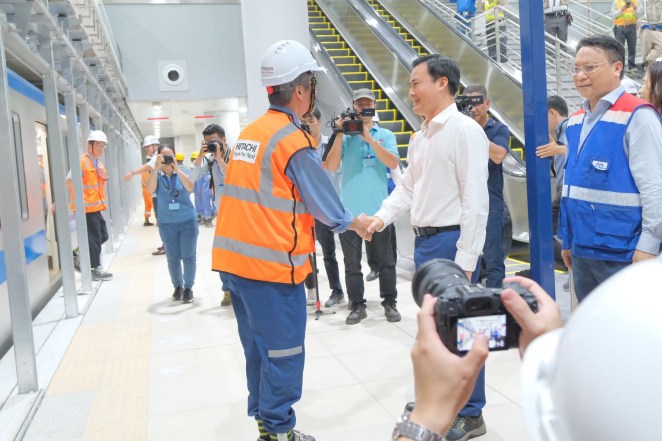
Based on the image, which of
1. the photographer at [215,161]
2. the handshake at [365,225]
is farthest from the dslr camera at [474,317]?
the photographer at [215,161]

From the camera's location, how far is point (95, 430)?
327cm

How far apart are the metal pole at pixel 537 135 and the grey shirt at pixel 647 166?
25.6 inches

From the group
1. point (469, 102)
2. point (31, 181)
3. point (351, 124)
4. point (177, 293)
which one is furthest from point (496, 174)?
point (31, 181)

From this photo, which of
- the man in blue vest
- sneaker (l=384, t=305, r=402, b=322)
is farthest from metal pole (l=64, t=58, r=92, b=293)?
the man in blue vest

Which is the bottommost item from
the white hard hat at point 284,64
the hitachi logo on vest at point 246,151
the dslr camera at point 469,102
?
the hitachi logo on vest at point 246,151

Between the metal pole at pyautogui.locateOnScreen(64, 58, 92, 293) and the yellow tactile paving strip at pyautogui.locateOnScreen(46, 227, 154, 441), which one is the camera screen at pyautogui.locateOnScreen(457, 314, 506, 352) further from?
the metal pole at pyautogui.locateOnScreen(64, 58, 92, 293)

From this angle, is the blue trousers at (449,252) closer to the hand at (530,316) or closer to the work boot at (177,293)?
the hand at (530,316)

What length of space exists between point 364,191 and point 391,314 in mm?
1062

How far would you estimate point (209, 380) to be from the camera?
3938 mm

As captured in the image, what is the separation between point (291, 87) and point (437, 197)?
33.4 inches

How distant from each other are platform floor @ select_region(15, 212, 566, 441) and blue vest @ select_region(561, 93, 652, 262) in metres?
1.02

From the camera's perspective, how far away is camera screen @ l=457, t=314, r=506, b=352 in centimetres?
90

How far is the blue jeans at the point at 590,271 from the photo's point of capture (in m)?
2.72

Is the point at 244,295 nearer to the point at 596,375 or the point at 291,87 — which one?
the point at 291,87
